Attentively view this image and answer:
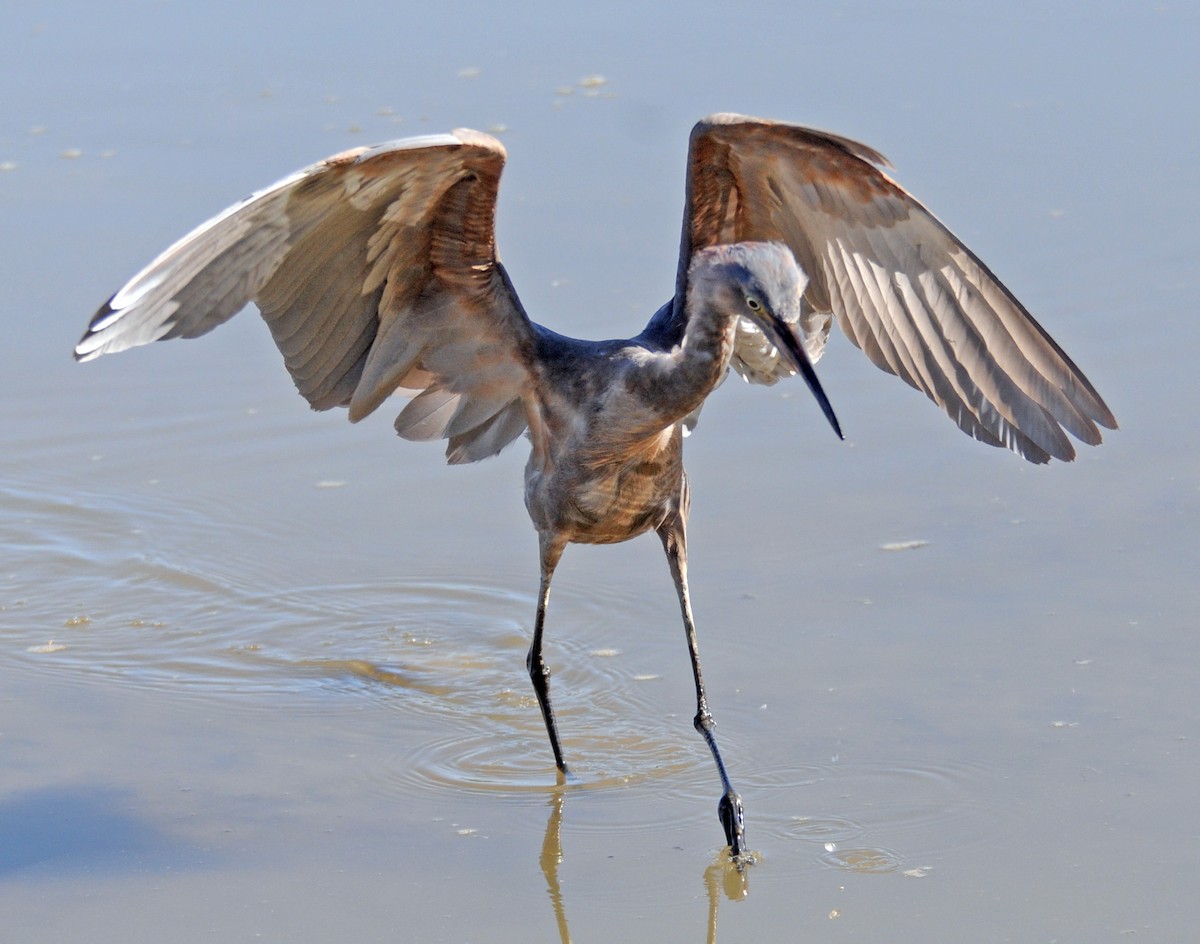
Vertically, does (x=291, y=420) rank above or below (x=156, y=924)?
above

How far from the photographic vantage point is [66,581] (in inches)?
265

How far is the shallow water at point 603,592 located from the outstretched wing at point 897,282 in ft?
2.72

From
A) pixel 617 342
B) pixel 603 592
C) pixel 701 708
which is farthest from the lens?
pixel 603 592

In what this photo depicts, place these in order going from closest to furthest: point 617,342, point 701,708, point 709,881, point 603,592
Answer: point 709,881
point 701,708
point 617,342
point 603,592

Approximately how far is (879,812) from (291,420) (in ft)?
11.8

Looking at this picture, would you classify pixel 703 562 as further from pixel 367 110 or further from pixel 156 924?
pixel 367 110

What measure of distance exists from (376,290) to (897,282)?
1640 millimetres

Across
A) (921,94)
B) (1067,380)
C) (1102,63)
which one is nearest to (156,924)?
(1067,380)

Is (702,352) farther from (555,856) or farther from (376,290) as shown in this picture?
(555,856)

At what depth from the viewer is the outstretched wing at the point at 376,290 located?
4.84 meters

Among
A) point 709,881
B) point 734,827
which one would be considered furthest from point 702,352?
point 709,881

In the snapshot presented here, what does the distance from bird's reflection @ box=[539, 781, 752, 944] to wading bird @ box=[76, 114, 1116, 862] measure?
64 millimetres

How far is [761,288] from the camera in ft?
15.8

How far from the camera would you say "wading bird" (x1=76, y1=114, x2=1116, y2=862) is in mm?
5020
